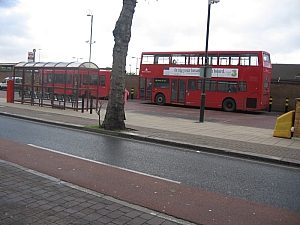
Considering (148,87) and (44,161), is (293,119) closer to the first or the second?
(44,161)

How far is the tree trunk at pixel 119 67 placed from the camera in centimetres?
1184

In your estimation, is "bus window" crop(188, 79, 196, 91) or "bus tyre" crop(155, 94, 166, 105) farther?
"bus tyre" crop(155, 94, 166, 105)

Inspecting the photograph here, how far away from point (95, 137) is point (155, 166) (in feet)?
13.6

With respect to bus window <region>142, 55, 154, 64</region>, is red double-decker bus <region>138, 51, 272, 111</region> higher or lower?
lower

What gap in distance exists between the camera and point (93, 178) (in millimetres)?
6145

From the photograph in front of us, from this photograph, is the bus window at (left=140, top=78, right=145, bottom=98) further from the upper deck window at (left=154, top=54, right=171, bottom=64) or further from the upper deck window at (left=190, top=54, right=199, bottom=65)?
the upper deck window at (left=190, top=54, right=199, bottom=65)

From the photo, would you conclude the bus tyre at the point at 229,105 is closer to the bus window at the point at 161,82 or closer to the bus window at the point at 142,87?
the bus window at the point at 161,82

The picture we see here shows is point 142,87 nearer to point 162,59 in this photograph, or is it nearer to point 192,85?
point 162,59

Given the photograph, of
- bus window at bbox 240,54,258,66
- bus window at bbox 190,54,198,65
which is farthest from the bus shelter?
bus window at bbox 240,54,258,66

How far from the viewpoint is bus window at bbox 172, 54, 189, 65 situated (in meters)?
26.4

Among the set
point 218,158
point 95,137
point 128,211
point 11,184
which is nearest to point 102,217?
point 128,211

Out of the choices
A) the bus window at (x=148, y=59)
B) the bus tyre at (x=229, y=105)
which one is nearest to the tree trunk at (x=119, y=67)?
the bus tyre at (x=229, y=105)

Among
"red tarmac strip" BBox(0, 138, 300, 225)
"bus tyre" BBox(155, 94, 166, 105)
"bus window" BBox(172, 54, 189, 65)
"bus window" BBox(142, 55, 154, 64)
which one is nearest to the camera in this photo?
"red tarmac strip" BBox(0, 138, 300, 225)

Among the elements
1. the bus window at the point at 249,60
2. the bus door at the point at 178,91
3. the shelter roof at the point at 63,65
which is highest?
the bus window at the point at 249,60
